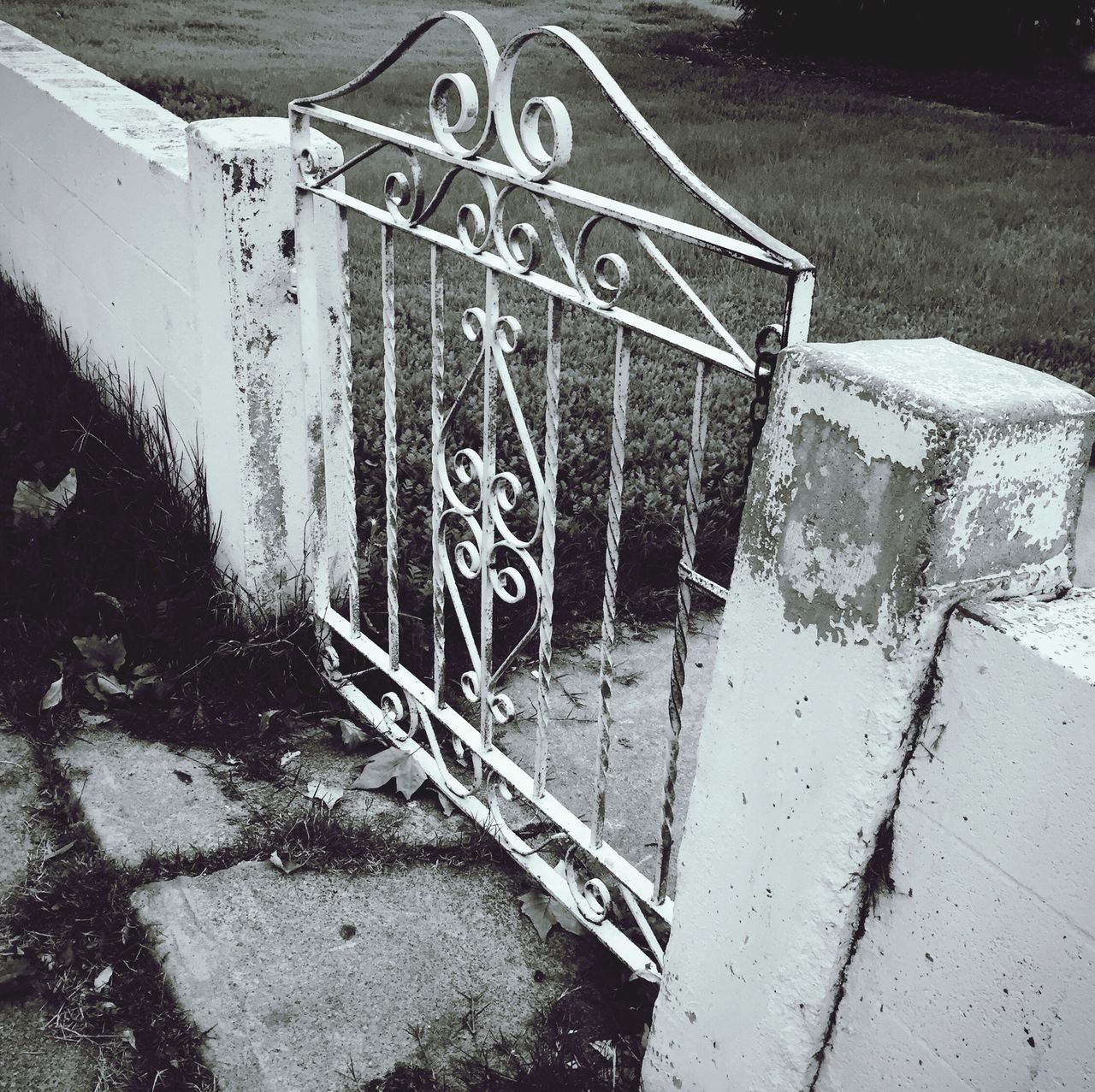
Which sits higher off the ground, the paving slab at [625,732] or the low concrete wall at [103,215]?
the low concrete wall at [103,215]

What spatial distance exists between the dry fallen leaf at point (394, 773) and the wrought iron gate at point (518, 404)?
0.02 meters

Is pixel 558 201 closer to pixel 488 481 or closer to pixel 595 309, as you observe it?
pixel 595 309

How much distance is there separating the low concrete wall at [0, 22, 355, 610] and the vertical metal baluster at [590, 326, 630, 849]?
3.49 ft

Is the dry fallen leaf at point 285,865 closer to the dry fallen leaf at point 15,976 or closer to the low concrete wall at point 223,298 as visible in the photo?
the dry fallen leaf at point 15,976

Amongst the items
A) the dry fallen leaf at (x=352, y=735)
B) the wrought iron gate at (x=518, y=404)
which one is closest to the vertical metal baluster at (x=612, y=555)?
the wrought iron gate at (x=518, y=404)

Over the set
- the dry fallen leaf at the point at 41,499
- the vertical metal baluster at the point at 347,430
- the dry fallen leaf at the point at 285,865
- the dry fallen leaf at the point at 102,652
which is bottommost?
the dry fallen leaf at the point at 285,865

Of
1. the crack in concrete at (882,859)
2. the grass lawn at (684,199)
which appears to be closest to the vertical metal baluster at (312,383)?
the grass lawn at (684,199)

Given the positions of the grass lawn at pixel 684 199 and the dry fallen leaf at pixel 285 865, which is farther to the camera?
the grass lawn at pixel 684 199

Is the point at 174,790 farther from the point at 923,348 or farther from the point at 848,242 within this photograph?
the point at 848,242

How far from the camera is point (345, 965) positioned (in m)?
2.16

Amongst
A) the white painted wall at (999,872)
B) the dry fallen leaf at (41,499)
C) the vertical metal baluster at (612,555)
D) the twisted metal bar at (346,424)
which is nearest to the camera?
the white painted wall at (999,872)

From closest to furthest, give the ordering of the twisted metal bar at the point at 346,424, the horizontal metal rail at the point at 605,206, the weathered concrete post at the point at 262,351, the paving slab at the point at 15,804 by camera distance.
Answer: the horizontal metal rail at the point at 605,206
the paving slab at the point at 15,804
the weathered concrete post at the point at 262,351
the twisted metal bar at the point at 346,424

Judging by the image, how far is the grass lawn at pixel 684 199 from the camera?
396 cm

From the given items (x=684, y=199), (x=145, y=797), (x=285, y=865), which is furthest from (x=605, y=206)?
(x=684, y=199)
